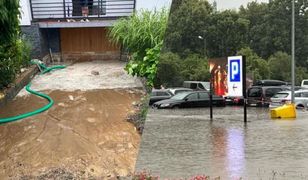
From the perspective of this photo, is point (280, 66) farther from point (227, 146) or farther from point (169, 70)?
point (169, 70)

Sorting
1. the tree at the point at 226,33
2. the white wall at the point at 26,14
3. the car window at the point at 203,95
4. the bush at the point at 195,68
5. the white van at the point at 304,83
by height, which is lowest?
the car window at the point at 203,95

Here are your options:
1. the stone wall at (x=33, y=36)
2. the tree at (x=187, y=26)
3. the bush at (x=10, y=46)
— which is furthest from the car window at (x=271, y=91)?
the stone wall at (x=33, y=36)

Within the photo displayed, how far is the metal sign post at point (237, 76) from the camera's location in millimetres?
3197

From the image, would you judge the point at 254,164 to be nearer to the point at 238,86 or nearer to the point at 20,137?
the point at 238,86

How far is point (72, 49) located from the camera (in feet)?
46.2

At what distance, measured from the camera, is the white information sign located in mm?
3203

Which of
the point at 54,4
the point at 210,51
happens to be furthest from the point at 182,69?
the point at 54,4

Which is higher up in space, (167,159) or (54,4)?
(54,4)

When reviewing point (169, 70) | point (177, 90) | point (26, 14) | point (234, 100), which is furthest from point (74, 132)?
point (26, 14)

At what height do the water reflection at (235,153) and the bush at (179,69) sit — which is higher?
the bush at (179,69)

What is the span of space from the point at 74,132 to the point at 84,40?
6804 mm

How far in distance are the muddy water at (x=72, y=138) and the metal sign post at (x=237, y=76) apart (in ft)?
9.51

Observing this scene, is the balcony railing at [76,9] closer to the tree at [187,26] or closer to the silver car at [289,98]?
the tree at [187,26]

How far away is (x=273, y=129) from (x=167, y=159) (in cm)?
65
